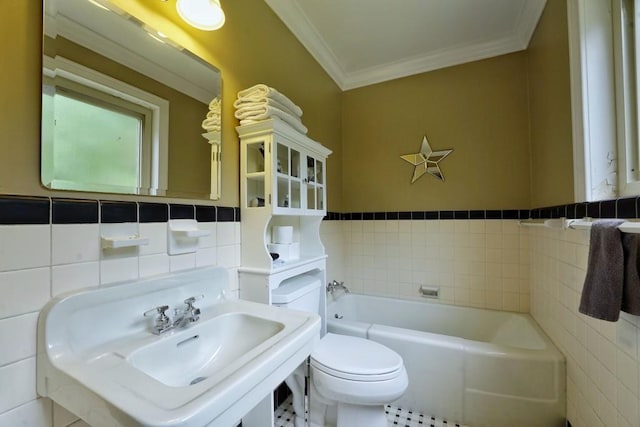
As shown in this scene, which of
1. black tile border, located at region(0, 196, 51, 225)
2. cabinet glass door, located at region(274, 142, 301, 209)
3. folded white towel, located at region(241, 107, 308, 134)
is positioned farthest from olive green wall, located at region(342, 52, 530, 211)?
black tile border, located at region(0, 196, 51, 225)

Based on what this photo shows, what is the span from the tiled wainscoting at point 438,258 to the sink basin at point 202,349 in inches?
50.6

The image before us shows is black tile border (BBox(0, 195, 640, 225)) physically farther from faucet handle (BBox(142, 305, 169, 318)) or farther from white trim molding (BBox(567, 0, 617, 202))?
faucet handle (BBox(142, 305, 169, 318))

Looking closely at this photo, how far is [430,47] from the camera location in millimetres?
2176

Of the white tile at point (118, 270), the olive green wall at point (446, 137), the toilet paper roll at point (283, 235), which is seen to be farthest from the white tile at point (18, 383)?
the olive green wall at point (446, 137)

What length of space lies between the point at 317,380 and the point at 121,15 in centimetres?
168

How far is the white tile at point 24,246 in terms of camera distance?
2.05 feet

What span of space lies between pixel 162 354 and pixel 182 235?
0.40 meters

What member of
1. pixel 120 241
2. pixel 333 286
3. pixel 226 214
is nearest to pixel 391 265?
pixel 333 286

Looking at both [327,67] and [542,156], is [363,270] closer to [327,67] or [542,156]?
[542,156]

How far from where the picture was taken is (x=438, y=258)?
7.44 ft

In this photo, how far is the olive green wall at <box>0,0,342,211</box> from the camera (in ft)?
2.16

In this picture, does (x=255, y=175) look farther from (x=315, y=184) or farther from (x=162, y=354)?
(x=162, y=354)

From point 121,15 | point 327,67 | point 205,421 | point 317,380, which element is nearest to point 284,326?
point 205,421

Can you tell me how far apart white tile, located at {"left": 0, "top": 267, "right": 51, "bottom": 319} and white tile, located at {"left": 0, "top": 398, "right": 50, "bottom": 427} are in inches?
9.0
